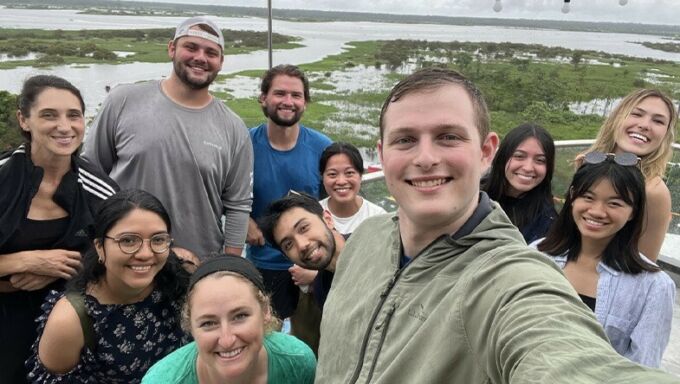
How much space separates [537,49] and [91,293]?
62.3 m

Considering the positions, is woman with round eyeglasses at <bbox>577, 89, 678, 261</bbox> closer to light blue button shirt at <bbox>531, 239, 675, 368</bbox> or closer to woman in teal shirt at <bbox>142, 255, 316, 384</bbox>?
light blue button shirt at <bbox>531, 239, 675, 368</bbox>

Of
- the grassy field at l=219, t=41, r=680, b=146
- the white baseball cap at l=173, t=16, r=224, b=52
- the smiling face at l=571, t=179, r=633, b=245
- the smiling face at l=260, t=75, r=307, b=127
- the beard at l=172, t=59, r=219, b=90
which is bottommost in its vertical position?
the grassy field at l=219, t=41, r=680, b=146

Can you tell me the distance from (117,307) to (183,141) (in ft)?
3.15

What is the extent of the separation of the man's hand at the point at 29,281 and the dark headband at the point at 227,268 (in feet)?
2.72

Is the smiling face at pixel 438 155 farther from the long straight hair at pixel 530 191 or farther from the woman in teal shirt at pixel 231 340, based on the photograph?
the long straight hair at pixel 530 191

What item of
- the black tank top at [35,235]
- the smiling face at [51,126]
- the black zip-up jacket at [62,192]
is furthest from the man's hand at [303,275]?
the smiling face at [51,126]

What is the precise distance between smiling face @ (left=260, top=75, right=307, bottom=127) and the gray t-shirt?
319mm

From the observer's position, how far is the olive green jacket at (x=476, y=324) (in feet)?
2.97

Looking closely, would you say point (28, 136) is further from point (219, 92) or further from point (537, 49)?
point (537, 49)

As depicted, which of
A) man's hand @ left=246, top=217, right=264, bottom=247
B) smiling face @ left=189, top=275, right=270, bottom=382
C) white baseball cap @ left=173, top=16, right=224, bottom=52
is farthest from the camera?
man's hand @ left=246, top=217, right=264, bottom=247

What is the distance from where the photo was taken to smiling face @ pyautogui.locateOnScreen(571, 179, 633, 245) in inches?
84.1

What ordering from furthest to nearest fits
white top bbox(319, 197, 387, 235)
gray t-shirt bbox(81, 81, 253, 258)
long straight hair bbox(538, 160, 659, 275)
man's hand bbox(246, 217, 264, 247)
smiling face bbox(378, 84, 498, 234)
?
man's hand bbox(246, 217, 264, 247) → white top bbox(319, 197, 387, 235) → gray t-shirt bbox(81, 81, 253, 258) → long straight hair bbox(538, 160, 659, 275) → smiling face bbox(378, 84, 498, 234)

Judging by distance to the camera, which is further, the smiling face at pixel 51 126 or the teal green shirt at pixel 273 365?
the smiling face at pixel 51 126

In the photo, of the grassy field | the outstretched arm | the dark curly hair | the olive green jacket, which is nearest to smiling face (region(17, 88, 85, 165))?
the dark curly hair
